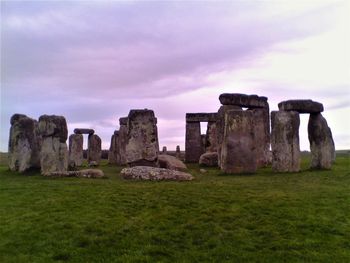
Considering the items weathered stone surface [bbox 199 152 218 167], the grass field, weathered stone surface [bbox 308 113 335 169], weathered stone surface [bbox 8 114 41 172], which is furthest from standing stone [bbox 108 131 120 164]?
the grass field

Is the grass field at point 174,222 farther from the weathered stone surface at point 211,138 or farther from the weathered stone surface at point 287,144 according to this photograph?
the weathered stone surface at point 211,138

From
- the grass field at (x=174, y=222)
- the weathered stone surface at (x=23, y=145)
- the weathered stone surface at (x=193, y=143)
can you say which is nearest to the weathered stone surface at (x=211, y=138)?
the weathered stone surface at (x=193, y=143)

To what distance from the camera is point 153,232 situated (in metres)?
10.7

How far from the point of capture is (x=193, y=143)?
34250 mm

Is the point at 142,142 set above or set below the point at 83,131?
below

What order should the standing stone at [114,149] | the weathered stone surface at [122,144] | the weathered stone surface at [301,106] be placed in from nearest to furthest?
the weathered stone surface at [301,106] < the weathered stone surface at [122,144] < the standing stone at [114,149]

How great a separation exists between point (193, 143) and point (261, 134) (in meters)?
8.74

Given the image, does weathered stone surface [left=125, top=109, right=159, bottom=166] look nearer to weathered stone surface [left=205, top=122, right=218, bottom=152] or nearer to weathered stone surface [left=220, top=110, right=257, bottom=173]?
weathered stone surface [left=220, top=110, right=257, bottom=173]

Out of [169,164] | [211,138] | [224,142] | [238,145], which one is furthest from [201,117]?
[238,145]

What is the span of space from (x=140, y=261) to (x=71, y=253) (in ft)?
5.26

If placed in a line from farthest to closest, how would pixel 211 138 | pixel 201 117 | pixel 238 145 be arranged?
pixel 201 117, pixel 211 138, pixel 238 145

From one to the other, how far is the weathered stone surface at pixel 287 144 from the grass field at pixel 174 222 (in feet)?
14.8

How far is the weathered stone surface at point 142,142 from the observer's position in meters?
21.0

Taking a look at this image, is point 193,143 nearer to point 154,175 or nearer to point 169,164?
point 169,164
